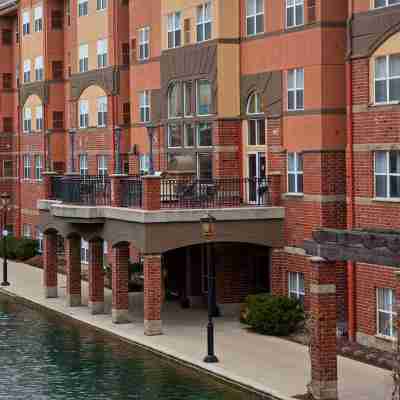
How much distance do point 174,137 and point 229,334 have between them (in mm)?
9491

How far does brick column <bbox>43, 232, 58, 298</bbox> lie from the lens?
41.2 metres

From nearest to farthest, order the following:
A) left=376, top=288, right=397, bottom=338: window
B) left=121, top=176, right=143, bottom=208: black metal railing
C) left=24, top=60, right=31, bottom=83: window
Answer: left=376, top=288, right=397, bottom=338: window → left=121, top=176, right=143, bottom=208: black metal railing → left=24, top=60, right=31, bottom=83: window

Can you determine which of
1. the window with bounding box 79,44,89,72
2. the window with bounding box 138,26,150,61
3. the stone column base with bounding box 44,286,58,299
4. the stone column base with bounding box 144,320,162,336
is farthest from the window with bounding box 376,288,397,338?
the window with bounding box 79,44,89,72

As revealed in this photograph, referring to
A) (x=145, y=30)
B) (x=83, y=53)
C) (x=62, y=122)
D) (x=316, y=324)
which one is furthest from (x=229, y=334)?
(x=62, y=122)

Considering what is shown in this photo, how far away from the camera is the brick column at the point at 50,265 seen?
135 feet

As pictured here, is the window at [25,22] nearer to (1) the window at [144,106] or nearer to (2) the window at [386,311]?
(1) the window at [144,106]

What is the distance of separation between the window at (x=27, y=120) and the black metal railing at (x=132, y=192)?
1017 inches

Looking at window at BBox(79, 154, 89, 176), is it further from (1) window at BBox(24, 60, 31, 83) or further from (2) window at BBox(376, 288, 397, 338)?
(2) window at BBox(376, 288, 397, 338)

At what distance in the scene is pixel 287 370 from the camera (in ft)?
85.6

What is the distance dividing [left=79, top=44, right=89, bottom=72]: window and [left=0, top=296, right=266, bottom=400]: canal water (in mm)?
17774

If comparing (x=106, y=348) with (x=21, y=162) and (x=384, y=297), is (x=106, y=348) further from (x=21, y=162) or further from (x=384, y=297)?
(x=21, y=162)

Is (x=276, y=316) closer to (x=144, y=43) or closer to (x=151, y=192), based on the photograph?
(x=151, y=192)

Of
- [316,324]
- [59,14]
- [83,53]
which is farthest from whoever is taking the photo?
[59,14]

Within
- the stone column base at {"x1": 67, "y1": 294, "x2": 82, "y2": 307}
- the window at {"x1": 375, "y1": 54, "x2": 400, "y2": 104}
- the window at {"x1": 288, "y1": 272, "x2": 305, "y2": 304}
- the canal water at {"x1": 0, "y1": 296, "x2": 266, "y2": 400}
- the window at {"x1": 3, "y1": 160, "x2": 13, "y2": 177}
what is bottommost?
the canal water at {"x1": 0, "y1": 296, "x2": 266, "y2": 400}
